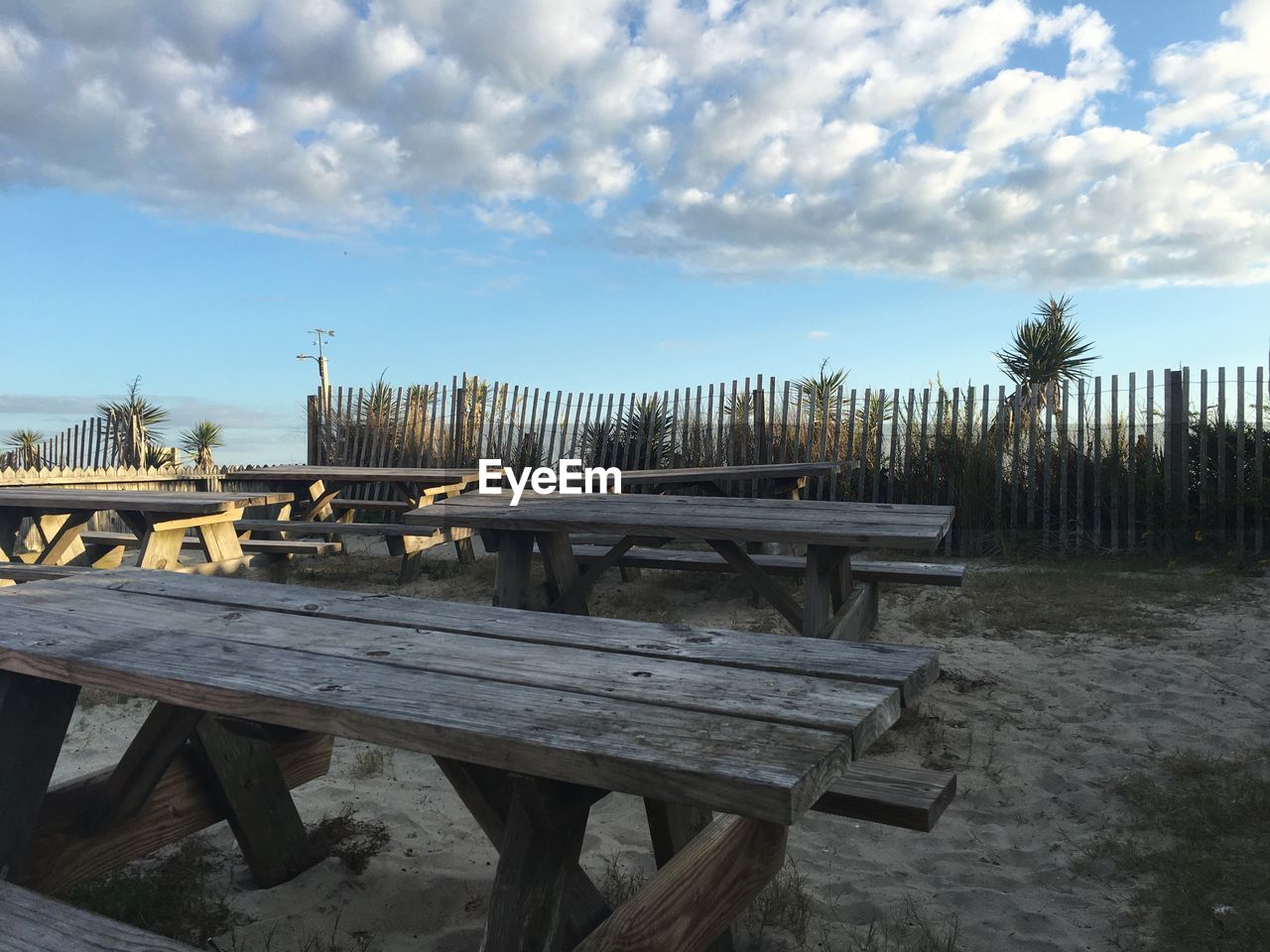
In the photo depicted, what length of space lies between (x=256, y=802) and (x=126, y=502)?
360cm

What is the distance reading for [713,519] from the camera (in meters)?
3.69

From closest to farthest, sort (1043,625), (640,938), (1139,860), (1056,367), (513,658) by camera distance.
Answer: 1. (640,938)
2. (513,658)
3. (1139,860)
4. (1043,625)
5. (1056,367)

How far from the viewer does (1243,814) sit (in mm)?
2717

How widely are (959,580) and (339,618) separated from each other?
3319 mm

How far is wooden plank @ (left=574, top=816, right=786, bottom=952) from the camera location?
4.22ft

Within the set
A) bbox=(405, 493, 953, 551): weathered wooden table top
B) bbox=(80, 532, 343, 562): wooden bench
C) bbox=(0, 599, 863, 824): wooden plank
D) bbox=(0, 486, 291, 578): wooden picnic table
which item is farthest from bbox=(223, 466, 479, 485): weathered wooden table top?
bbox=(0, 599, 863, 824): wooden plank

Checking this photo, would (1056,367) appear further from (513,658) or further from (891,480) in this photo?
(513,658)

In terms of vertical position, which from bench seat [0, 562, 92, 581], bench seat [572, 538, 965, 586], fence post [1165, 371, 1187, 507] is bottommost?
bench seat [0, 562, 92, 581]

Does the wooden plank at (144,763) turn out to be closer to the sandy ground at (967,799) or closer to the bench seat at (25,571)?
the sandy ground at (967,799)

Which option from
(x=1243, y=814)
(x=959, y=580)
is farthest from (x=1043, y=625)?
(x=1243, y=814)

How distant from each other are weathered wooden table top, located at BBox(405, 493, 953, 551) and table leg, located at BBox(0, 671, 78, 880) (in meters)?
1.94

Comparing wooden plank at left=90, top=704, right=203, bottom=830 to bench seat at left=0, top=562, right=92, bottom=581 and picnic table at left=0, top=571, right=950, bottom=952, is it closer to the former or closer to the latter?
picnic table at left=0, top=571, right=950, bottom=952

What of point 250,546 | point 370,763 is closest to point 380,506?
point 250,546

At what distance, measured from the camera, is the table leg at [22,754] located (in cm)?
179
